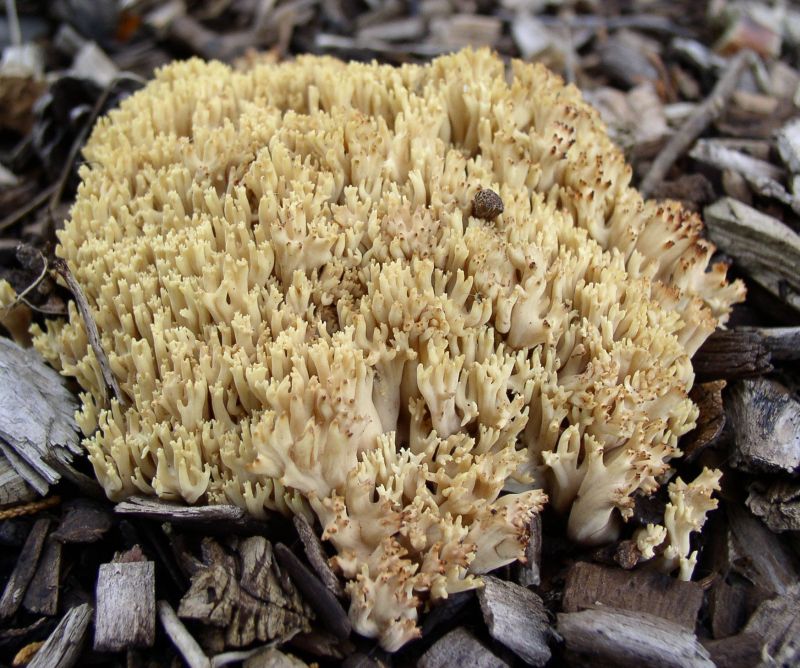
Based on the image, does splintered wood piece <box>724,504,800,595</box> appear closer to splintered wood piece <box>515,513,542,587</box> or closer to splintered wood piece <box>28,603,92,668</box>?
splintered wood piece <box>515,513,542,587</box>

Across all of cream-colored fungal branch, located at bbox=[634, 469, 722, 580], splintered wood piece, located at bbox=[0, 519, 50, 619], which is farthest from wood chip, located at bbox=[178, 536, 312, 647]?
cream-colored fungal branch, located at bbox=[634, 469, 722, 580]

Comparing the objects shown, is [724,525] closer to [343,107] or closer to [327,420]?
[327,420]

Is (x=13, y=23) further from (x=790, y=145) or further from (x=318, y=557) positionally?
(x=790, y=145)

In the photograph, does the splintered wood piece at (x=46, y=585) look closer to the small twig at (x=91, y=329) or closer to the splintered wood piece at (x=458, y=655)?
the small twig at (x=91, y=329)

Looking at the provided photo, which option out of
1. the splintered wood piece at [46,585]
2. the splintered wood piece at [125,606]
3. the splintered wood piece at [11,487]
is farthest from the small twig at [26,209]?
the splintered wood piece at [125,606]

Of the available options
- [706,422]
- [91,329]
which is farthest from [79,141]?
[706,422]

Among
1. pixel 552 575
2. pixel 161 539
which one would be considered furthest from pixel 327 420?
pixel 552 575
